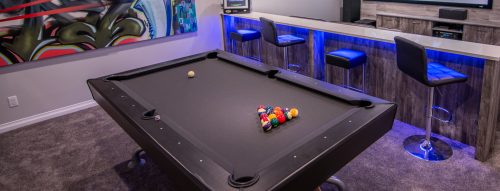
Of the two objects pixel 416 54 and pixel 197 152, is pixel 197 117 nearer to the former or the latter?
pixel 197 152

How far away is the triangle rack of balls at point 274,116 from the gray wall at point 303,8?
3660mm

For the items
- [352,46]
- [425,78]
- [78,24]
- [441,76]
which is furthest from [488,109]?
[78,24]

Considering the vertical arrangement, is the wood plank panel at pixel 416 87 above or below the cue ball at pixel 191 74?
below

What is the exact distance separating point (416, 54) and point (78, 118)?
3463mm

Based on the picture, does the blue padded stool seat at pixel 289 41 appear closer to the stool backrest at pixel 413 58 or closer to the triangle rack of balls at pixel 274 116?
the stool backrest at pixel 413 58

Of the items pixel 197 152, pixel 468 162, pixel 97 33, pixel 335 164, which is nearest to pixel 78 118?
pixel 97 33

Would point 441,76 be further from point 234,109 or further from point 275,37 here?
point 275,37

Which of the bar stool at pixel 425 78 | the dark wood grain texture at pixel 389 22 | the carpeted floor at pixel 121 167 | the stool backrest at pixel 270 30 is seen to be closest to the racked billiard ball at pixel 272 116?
the carpeted floor at pixel 121 167

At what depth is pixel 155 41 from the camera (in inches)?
183

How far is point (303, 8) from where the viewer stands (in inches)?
249

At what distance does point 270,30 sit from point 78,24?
212 centimetres

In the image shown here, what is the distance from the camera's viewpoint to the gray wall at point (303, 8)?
5586 millimetres


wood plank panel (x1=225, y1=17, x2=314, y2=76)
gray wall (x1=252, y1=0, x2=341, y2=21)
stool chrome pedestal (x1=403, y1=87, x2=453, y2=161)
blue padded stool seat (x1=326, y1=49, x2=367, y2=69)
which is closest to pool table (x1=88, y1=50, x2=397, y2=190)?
blue padded stool seat (x1=326, y1=49, x2=367, y2=69)

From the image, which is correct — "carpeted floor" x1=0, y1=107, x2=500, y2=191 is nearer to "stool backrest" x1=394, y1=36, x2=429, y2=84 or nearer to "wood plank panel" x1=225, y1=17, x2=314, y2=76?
"stool backrest" x1=394, y1=36, x2=429, y2=84
